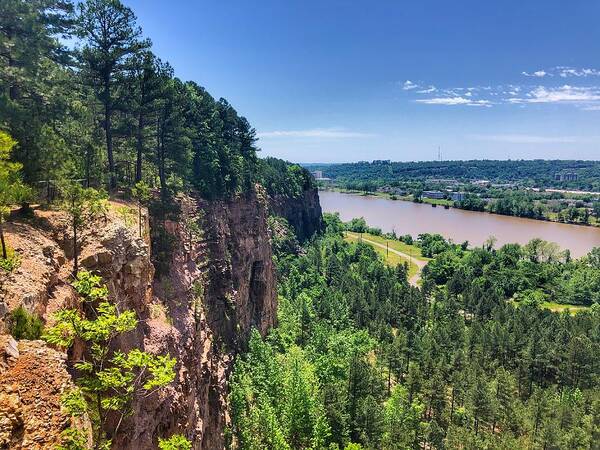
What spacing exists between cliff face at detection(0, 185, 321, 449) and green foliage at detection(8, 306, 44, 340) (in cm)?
25

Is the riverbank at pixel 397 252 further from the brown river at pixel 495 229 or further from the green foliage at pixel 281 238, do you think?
the green foliage at pixel 281 238

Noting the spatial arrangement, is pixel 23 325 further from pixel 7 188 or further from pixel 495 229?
pixel 495 229

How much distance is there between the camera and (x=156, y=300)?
23.5 metres

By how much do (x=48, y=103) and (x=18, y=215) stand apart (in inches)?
454

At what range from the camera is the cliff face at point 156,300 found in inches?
428

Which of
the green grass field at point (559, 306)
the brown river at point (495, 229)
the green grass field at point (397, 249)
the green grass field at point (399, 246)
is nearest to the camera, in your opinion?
the green grass field at point (559, 306)

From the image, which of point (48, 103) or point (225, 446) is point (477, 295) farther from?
point (48, 103)

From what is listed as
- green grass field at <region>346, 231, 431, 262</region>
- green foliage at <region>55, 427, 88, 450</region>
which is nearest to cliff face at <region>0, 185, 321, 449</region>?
green foliage at <region>55, 427, 88, 450</region>

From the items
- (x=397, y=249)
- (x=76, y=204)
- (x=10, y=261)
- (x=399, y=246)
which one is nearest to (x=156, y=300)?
(x=76, y=204)

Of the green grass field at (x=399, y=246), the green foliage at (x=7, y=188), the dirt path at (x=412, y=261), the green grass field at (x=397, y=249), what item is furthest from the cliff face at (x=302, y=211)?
the green foliage at (x=7, y=188)

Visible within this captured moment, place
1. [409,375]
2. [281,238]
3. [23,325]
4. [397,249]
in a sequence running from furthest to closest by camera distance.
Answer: [397,249], [281,238], [409,375], [23,325]

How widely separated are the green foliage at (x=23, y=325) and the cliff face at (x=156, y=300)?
0.25 metres

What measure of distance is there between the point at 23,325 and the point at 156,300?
39.3ft

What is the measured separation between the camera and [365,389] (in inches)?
1582
